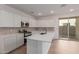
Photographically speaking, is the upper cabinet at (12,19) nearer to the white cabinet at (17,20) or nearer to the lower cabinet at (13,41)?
the white cabinet at (17,20)

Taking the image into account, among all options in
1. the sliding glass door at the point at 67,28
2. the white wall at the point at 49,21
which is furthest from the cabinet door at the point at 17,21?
the sliding glass door at the point at 67,28

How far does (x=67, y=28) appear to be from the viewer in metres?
1.89

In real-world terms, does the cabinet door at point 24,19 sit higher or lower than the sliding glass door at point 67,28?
higher

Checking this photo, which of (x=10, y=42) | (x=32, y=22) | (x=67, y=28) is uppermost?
(x=32, y=22)

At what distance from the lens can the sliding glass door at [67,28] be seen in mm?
1838

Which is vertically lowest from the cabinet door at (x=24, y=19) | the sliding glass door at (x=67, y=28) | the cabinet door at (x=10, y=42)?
the cabinet door at (x=10, y=42)

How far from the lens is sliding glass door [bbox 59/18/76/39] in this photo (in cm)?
184

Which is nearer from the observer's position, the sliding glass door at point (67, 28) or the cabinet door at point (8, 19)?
the cabinet door at point (8, 19)

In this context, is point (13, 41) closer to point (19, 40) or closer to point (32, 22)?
point (19, 40)

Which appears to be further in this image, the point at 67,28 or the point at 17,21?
Answer: the point at 67,28

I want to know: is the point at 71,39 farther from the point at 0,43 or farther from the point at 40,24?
the point at 0,43

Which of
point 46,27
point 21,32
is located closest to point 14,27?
point 21,32

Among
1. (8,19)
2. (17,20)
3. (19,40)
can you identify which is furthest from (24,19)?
(19,40)
